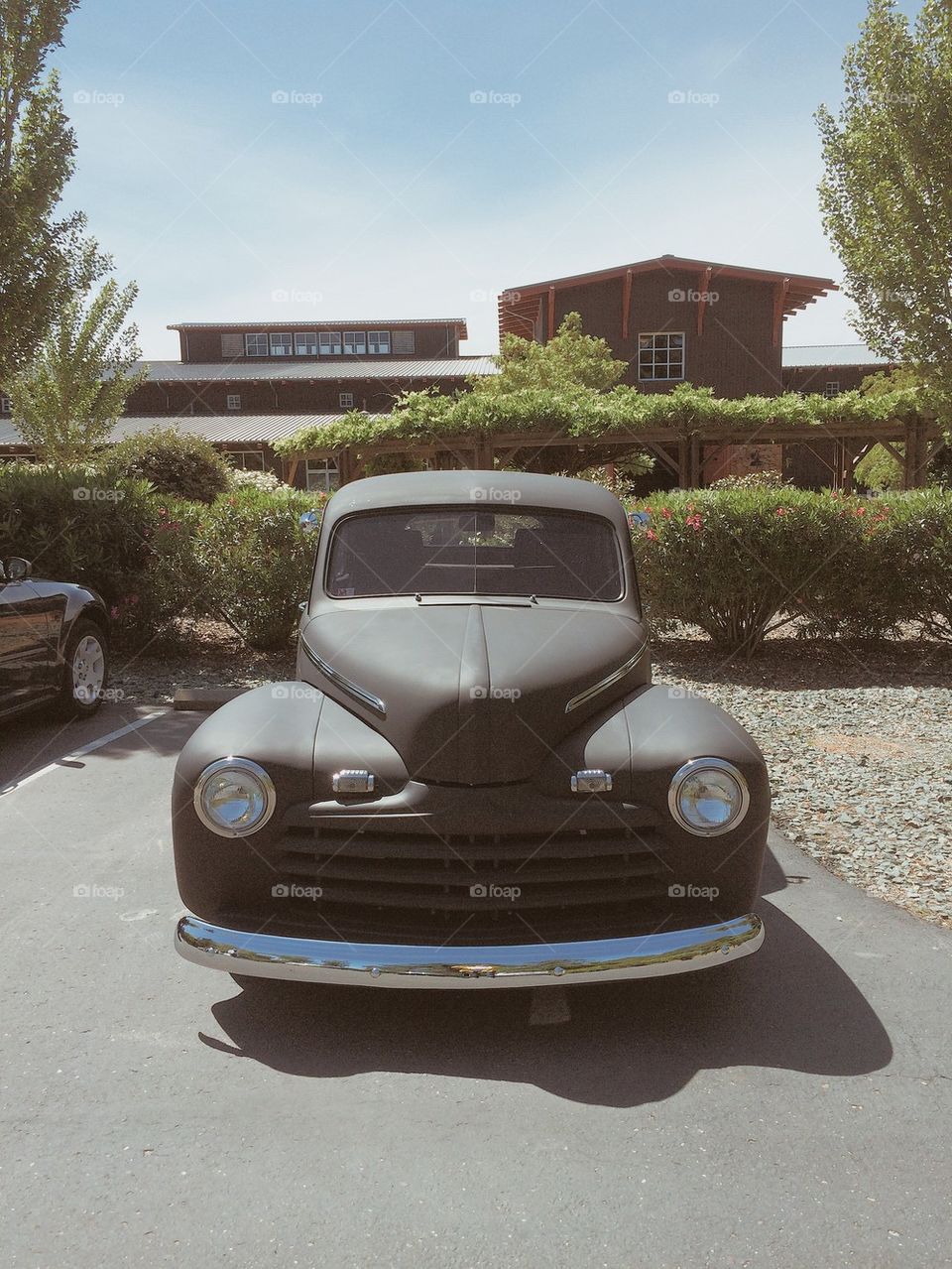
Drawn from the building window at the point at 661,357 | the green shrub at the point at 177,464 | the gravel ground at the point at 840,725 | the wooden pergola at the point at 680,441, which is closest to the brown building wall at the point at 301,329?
the building window at the point at 661,357

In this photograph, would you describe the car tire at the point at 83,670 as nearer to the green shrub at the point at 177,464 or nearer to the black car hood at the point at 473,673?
the black car hood at the point at 473,673

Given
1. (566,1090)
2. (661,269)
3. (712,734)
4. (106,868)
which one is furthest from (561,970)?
(661,269)

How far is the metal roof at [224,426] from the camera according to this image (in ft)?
108

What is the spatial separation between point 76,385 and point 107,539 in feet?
51.1

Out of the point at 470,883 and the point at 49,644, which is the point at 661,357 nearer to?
the point at 49,644

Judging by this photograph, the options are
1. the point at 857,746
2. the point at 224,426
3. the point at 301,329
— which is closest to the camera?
the point at 857,746

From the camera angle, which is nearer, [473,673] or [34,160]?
[473,673]

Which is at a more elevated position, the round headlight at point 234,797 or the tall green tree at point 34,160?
the tall green tree at point 34,160

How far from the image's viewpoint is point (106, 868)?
4777mm

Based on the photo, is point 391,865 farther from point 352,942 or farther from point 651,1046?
point 651,1046

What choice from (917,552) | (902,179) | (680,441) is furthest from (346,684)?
(680,441)

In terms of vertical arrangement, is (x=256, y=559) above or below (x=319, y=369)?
below

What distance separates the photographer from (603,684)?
379cm

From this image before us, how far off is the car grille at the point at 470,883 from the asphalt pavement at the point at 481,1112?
41cm
